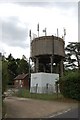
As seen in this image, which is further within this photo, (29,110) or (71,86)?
(71,86)

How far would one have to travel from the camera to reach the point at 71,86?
2980cm

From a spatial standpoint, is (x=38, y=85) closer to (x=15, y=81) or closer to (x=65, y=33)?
(x=65, y=33)

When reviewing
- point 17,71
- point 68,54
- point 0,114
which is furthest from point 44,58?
point 17,71

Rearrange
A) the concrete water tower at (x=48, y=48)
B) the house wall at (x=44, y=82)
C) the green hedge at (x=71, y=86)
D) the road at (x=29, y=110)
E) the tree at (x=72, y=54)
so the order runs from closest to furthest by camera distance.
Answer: the road at (x=29, y=110), the green hedge at (x=71, y=86), the house wall at (x=44, y=82), the concrete water tower at (x=48, y=48), the tree at (x=72, y=54)

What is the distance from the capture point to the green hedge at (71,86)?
96.3 ft

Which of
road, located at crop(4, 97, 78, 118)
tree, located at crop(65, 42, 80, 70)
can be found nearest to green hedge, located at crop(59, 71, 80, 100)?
road, located at crop(4, 97, 78, 118)

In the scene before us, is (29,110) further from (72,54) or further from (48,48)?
(72,54)

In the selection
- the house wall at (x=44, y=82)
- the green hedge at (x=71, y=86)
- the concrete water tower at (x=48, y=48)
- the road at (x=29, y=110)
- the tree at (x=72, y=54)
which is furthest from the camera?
the tree at (x=72, y=54)

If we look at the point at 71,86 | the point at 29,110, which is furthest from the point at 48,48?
the point at 29,110

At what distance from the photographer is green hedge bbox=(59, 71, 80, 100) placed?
29.3m

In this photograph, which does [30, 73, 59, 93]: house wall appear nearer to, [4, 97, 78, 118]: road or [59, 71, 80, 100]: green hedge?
[59, 71, 80, 100]: green hedge

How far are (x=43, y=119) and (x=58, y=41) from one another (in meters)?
34.3

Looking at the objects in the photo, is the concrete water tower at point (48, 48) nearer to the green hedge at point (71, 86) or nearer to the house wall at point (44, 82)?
the house wall at point (44, 82)

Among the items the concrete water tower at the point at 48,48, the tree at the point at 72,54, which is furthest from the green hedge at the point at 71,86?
the tree at the point at 72,54
